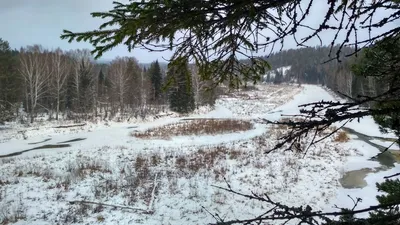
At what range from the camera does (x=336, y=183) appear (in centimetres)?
1099

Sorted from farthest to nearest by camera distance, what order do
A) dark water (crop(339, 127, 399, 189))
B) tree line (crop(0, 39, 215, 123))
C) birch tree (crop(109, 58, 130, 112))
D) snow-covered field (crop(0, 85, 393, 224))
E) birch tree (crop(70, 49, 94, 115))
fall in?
birch tree (crop(109, 58, 130, 112)) → birch tree (crop(70, 49, 94, 115)) → tree line (crop(0, 39, 215, 123)) → dark water (crop(339, 127, 399, 189)) → snow-covered field (crop(0, 85, 393, 224))

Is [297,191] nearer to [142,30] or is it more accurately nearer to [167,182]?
[167,182]

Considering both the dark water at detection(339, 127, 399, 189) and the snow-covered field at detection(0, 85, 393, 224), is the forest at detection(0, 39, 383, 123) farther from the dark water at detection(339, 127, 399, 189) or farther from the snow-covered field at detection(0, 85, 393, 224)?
the dark water at detection(339, 127, 399, 189)

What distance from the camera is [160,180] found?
435 inches

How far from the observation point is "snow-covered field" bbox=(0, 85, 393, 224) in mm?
8508

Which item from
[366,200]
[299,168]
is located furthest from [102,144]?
[366,200]

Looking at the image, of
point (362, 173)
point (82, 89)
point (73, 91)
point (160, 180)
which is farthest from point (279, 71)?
point (160, 180)

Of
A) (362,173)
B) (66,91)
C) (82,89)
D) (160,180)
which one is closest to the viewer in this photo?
(160,180)

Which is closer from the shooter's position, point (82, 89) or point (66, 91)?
point (82, 89)

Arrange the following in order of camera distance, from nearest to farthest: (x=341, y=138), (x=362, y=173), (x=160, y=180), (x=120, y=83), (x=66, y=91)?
1. (x=160, y=180)
2. (x=362, y=173)
3. (x=341, y=138)
4. (x=120, y=83)
5. (x=66, y=91)

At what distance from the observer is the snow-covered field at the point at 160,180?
851 centimetres

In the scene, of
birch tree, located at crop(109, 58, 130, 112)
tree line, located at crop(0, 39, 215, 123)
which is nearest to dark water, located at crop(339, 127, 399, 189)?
tree line, located at crop(0, 39, 215, 123)

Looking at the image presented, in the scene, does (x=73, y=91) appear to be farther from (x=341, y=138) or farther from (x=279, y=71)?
(x=279, y=71)

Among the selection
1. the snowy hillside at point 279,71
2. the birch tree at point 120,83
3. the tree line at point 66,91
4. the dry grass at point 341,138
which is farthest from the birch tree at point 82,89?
the snowy hillside at point 279,71
